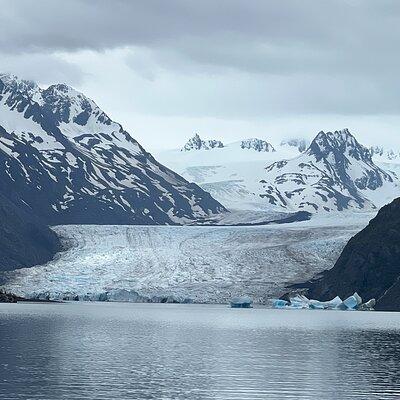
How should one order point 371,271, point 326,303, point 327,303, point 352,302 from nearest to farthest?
point 352,302 < point 327,303 < point 326,303 < point 371,271

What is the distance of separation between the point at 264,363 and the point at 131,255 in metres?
98.0

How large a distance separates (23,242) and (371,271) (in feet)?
244

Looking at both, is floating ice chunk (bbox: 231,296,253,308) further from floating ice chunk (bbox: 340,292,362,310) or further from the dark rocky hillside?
the dark rocky hillside

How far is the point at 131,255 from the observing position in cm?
14850

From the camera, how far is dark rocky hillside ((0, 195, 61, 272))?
17112cm

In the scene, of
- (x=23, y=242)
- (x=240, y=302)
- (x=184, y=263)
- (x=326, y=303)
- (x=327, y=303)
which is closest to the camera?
(x=240, y=302)

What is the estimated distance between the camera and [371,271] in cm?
13475

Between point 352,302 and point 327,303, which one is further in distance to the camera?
point 327,303

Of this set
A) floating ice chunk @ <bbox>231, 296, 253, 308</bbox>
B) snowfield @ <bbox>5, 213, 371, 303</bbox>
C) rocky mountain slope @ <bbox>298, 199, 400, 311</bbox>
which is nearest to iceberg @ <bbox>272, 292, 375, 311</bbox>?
rocky mountain slope @ <bbox>298, 199, 400, 311</bbox>

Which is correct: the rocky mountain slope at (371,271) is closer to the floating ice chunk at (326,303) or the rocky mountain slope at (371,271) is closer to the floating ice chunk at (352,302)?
the floating ice chunk at (326,303)

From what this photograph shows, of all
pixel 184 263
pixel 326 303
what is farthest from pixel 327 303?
pixel 184 263

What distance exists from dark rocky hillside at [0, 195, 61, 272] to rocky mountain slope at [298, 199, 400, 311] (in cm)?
5309

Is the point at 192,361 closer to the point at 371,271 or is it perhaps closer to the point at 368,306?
the point at 368,306

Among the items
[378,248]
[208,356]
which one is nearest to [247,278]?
[378,248]
